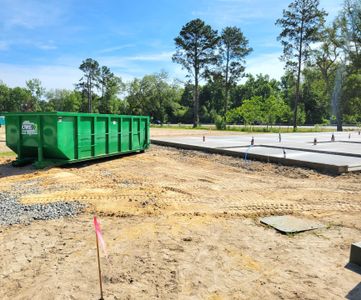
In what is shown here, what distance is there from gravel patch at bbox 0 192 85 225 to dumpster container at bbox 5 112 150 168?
3796 mm

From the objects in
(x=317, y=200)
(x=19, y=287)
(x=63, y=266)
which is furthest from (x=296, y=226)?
(x=19, y=287)

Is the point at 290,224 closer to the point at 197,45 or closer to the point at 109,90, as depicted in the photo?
the point at 197,45

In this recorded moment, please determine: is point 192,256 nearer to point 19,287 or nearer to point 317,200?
point 19,287

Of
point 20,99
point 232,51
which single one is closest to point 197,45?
point 232,51

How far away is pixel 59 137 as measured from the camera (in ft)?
33.0

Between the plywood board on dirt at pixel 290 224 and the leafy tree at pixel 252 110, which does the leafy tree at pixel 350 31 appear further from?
the plywood board on dirt at pixel 290 224

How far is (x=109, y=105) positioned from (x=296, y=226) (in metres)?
Answer: 72.8

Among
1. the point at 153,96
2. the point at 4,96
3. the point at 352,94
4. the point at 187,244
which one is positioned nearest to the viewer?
the point at 187,244

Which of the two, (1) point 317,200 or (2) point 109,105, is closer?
(1) point 317,200

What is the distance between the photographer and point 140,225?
5.32 m

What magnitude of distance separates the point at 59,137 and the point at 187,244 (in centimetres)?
697

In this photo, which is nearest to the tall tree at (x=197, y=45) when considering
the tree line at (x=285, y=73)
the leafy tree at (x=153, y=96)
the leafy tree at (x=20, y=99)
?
the tree line at (x=285, y=73)

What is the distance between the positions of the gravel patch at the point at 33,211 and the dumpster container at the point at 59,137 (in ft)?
12.5

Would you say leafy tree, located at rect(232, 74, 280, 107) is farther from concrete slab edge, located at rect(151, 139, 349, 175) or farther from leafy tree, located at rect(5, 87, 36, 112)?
concrete slab edge, located at rect(151, 139, 349, 175)
